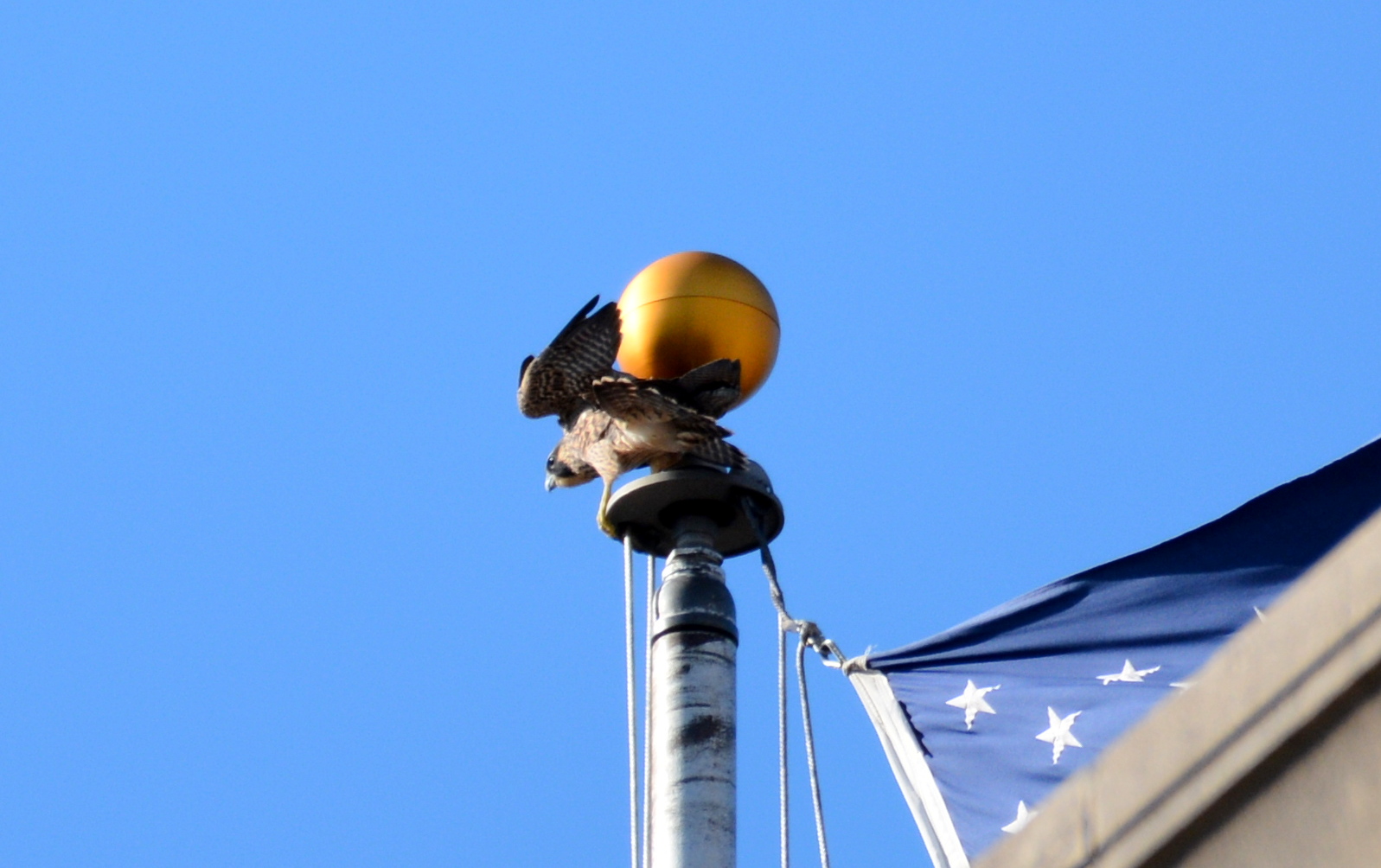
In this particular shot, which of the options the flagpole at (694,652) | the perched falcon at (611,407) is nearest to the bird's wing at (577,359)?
the perched falcon at (611,407)

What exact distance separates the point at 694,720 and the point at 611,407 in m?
1.35

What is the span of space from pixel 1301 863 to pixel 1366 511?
16.7 ft

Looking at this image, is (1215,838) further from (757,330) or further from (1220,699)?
(757,330)

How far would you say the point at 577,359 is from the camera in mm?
8078

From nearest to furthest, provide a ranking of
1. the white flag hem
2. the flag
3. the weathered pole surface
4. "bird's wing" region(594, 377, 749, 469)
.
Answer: the weathered pole surface, the white flag hem, the flag, "bird's wing" region(594, 377, 749, 469)

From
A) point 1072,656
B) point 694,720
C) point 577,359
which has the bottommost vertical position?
point 694,720

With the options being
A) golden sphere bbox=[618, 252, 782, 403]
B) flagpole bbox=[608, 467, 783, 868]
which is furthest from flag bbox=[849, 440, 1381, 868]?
golden sphere bbox=[618, 252, 782, 403]

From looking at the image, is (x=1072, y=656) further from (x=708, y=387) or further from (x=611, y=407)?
(x=611, y=407)

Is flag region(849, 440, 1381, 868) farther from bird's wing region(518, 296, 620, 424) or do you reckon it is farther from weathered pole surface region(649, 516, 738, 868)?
bird's wing region(518, 296, 620, 424)

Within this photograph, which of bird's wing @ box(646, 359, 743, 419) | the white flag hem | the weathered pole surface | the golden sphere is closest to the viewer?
the weathered pole surface

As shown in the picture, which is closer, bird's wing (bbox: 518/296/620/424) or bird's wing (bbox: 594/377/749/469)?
bird's wing (bbox: 594/377/749/469)

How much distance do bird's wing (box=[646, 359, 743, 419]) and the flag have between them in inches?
42.8

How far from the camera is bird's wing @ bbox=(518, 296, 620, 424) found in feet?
26.4

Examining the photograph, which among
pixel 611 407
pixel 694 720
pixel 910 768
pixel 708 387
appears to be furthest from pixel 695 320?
pixel 910 768
